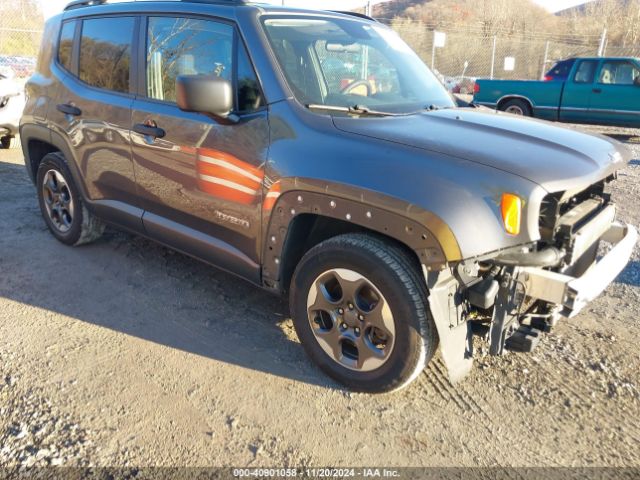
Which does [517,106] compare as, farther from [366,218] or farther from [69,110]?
[366,218]

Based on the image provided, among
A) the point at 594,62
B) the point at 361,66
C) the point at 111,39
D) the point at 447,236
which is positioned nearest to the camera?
the point at 447,236

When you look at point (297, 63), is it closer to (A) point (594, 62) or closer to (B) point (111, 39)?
(B) point (111, 39)

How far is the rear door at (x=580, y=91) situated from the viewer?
1250 centimetres

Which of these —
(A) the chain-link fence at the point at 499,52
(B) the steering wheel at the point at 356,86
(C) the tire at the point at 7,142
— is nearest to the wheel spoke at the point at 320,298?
(B) the steering wheel at the point at 356,86

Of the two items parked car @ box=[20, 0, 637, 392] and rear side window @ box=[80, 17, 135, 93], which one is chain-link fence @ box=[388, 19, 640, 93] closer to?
rear side window @ box=[80, 17, 135, 93]

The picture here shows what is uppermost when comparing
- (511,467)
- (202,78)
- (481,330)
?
(202,78)

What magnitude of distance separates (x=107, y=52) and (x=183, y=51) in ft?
2.94

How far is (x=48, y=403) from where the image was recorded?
108 inches

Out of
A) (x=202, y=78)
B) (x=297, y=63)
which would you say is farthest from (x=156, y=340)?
(x=297, y=63)

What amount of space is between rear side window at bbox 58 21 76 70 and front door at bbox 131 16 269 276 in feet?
3.53

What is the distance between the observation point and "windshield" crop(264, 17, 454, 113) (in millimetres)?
3131

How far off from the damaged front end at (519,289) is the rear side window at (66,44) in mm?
3573

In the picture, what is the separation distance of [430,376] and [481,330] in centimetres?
49

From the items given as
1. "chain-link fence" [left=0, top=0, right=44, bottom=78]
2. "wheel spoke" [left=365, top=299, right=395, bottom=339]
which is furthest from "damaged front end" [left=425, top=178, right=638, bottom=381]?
"chain-link fence" [left=0, top=0, right=44, bottom=78]
